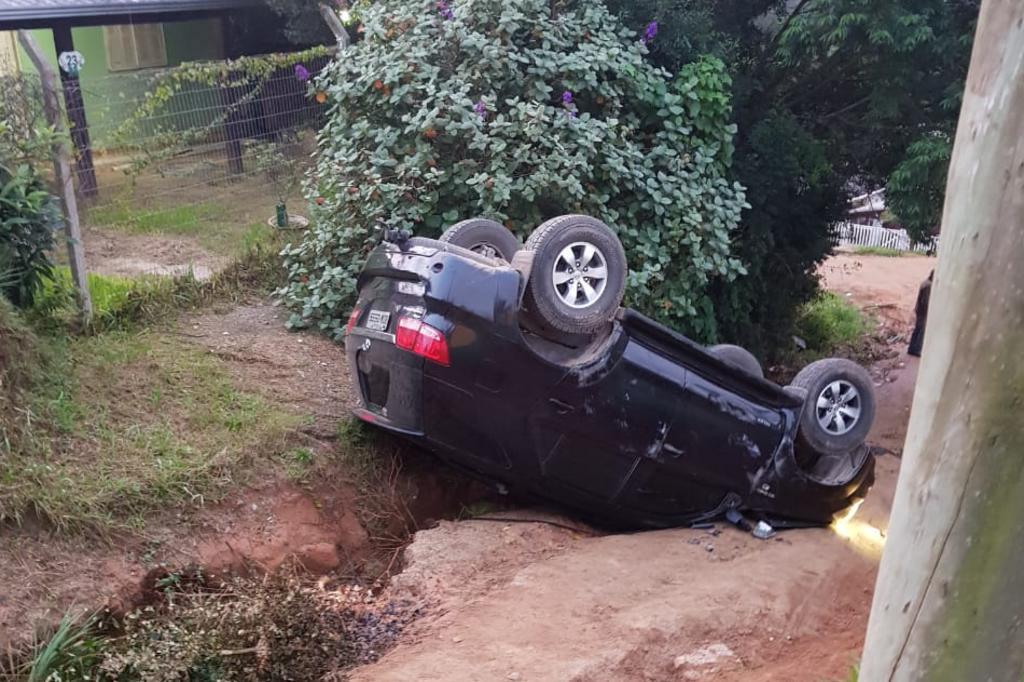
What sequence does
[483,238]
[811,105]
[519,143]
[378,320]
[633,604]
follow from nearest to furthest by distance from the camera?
[633,604]
[378,320]
[483,238]
[519,143]
[811,105]

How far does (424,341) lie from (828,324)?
918 cm

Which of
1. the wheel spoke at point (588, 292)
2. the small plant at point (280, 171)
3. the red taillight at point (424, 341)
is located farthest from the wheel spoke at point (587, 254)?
the small plant at point (280, 171)

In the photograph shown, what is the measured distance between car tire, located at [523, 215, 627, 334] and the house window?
13.2m

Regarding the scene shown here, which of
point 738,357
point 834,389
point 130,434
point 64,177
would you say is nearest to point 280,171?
point 64,177

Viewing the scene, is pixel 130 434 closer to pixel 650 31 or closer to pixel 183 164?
pixel 183 164

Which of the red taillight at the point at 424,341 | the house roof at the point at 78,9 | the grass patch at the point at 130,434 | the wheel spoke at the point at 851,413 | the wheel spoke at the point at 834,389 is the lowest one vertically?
the wheel spoke at the point at 851,413

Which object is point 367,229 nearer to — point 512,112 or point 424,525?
point 512,112

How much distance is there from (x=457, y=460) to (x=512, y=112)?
3.07m

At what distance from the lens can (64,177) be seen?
21.4 feet

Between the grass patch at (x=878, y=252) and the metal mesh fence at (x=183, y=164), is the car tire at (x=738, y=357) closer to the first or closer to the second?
the metal mesh fence at (x=183, y=164)

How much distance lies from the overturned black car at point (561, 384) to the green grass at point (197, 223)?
10.8 feet

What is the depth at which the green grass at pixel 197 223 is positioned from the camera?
7926mm

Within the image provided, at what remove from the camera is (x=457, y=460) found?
5402mm

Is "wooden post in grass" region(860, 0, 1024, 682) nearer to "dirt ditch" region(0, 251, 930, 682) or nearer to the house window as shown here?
"dirt ditch" region(0, 251, 930, 682)
